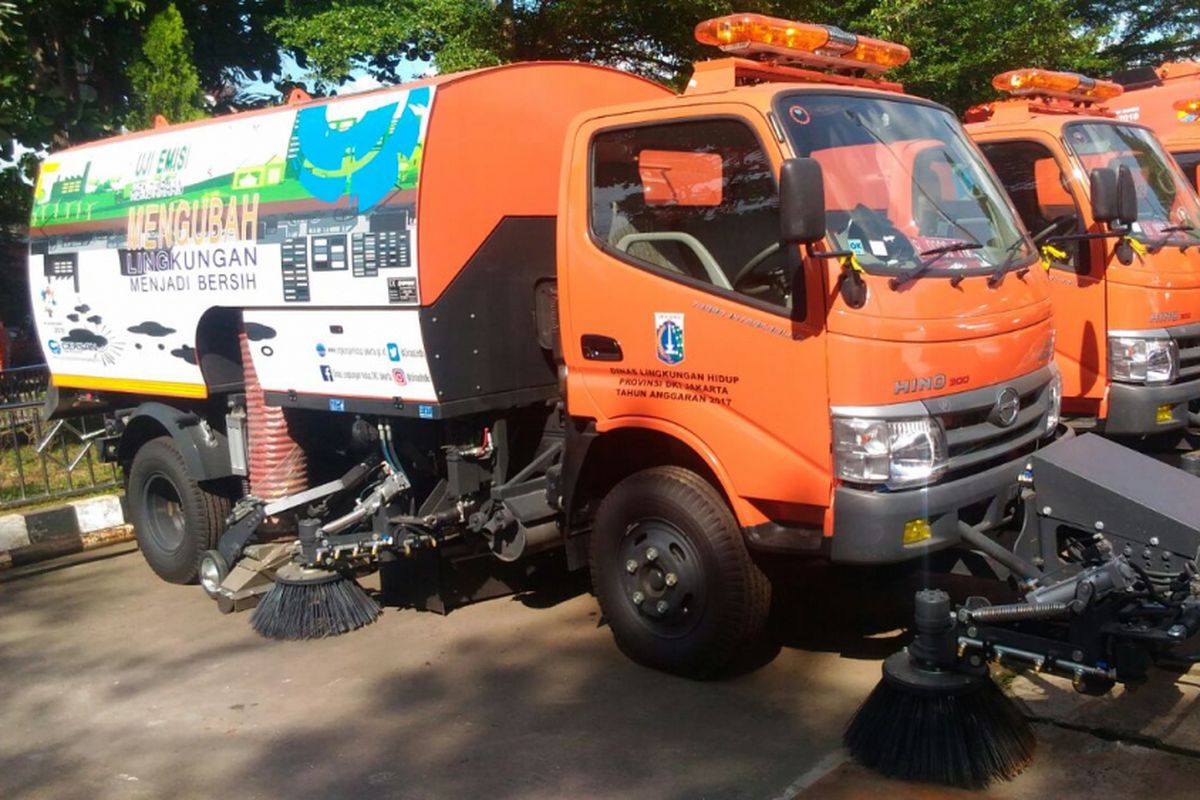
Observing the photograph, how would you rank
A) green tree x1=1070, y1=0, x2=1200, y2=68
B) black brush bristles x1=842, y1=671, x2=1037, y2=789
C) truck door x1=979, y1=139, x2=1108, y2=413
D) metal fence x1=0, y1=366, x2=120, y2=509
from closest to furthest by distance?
black brush bristles x1=842, y1=671, x2=1037, y2=789, truck door x1=979, y1=139, x2=1108, y2=413, metal fence x1=0, y1=366, x2=120, y2=509, green tree x1=1070, y1=0, x2=1200, y2=68

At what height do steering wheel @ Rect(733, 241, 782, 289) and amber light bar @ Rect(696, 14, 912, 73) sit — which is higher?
amber light bar @ Rect(696, 14, 912, 73)

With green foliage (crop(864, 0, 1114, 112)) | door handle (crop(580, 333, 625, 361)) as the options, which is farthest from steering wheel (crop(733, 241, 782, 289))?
green foliage (crop(864, 0, 1114, 112))

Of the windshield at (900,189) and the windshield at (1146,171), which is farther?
the windshield at (1146,171)

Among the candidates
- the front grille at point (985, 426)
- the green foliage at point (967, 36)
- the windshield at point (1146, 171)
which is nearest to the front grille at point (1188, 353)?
the windshield at point (1146, 171)

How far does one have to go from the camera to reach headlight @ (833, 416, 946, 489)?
13.6ft

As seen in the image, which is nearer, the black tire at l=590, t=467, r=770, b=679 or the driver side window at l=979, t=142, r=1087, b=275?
the black tire at l=590, t=467, r=770, b=679

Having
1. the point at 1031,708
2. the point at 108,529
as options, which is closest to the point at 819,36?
the point at 1031,708

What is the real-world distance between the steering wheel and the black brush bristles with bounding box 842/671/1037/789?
160 cm

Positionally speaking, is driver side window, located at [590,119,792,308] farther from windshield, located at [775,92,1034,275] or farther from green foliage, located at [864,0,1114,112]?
green foliage, located at [864,0,1114,112]

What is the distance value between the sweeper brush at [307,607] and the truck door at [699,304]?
179 cm

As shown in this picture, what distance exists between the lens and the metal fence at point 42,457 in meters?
8.66

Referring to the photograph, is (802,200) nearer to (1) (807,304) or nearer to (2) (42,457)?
(1) (807,304)

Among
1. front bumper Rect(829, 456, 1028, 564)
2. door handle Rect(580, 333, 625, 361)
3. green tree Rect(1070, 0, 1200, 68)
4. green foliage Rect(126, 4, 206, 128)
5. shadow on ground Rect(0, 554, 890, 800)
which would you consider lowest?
shadow on ground Rect(0, 554, 890, 800)

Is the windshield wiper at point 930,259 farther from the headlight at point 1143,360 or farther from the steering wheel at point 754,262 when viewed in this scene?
the headlight at point 1143,360
